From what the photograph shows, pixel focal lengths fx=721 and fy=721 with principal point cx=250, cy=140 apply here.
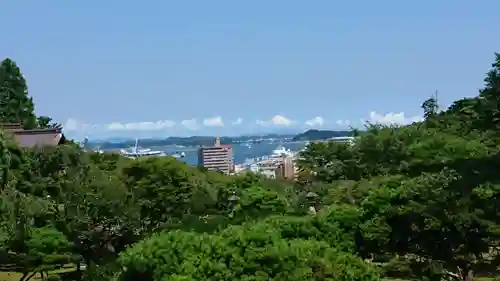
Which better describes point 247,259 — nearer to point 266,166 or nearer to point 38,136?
point 38,136

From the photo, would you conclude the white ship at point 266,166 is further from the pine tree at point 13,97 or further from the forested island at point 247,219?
the pine tree at point 13,97

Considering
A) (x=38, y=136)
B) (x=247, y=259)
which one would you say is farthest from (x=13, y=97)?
(x=247, y=259)

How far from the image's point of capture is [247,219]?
14180mm

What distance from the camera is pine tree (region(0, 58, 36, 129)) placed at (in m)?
41.5

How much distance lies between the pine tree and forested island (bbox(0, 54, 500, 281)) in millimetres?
18951

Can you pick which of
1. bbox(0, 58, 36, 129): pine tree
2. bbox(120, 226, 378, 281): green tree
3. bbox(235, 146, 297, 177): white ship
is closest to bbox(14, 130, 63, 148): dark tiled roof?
bbox(0, 58, 36, 129): pine tree

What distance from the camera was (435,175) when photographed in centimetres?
1494

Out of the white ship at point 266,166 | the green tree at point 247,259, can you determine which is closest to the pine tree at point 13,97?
the white ship at point 266,166

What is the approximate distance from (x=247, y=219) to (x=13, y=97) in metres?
31.4

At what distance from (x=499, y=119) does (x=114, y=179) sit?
10.4 m

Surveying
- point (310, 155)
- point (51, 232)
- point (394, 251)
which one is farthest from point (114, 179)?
point (310, 155)

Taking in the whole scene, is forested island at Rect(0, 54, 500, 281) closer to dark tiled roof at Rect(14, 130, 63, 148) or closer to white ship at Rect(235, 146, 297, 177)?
dark tiled roof at Rect(14, 130, 63, 148)

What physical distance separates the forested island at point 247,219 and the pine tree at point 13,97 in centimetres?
1895

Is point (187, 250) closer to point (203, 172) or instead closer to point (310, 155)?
point (203, 172)
